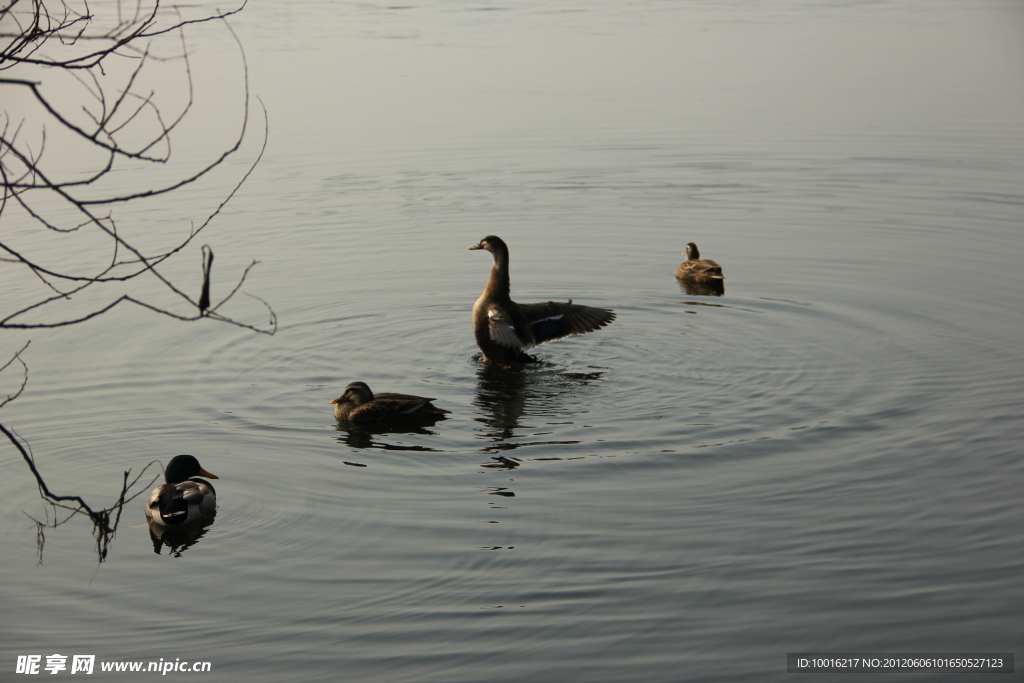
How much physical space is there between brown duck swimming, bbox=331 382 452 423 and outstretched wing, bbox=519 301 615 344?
2.56 meters

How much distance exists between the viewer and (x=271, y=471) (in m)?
9.09

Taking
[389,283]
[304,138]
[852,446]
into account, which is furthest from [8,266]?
[852,446]

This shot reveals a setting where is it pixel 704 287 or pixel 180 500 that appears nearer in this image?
pixel 180 500

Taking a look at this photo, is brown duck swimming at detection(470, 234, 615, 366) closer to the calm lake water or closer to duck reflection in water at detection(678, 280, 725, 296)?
the calm lake water

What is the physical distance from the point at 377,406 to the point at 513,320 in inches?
101

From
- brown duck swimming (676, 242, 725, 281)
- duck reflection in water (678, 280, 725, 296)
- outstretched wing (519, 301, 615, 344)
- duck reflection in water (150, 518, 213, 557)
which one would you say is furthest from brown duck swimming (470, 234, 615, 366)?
duck reflection in water (150, 518, 213, 557)

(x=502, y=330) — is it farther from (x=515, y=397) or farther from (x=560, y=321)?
(x=515, y=397)

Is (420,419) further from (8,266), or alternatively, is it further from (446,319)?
(8,266)

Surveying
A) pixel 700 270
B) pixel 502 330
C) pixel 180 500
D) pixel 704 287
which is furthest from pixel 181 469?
pixel 700 270

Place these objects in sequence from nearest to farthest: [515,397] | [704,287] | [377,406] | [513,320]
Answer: [377,406]
[515,397]
[513,320]
[704,287]

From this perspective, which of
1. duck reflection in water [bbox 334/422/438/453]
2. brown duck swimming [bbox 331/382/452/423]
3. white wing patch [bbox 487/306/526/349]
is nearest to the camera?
duck reflection in water [bbox 334/422/438/453]

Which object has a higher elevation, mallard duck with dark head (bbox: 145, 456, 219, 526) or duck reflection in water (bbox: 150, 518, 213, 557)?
mallard duck with dark head (bbox: 145, 456, 219, 526)

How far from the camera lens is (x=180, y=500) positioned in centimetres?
809

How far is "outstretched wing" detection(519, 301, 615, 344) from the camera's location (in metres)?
12.4
